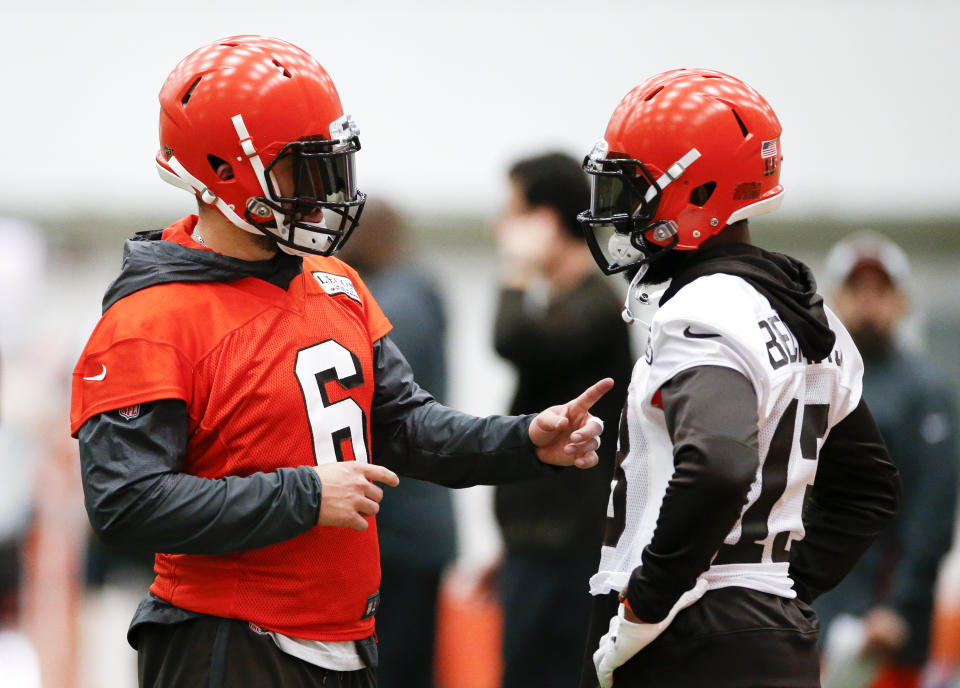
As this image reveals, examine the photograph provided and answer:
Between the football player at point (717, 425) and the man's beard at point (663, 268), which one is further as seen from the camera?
the man's beard at point (663, 268)

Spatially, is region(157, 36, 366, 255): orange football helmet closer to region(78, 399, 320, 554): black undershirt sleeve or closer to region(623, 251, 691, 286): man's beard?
region(78, 399, 320, 554): black undershirt sleeve

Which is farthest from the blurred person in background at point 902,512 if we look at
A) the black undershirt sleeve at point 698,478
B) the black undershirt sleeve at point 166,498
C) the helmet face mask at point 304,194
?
the black undershirt sleeve at point 166,498

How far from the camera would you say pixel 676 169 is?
2287 millimetres

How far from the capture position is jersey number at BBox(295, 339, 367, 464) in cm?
220

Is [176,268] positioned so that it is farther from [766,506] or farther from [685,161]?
[766,506]

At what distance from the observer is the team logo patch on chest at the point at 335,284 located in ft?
7.79

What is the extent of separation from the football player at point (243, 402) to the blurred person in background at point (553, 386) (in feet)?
4.35

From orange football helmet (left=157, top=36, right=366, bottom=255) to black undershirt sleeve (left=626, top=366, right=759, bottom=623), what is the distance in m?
0.78

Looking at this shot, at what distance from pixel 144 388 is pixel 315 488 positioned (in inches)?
13.8

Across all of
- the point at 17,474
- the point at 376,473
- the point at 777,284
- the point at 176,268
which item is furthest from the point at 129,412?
the point at 17,474

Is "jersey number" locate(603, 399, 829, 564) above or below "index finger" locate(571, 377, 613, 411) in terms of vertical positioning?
below

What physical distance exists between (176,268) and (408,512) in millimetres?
1962

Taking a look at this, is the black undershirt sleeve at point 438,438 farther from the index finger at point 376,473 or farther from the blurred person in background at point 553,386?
the blurred person in background at point 553,386

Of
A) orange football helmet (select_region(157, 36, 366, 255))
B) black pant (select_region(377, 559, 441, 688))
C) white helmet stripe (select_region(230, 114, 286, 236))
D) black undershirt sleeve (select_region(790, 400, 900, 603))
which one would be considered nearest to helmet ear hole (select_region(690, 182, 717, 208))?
black undershirt sleeve (select_region(790, 400, 900, 603))
